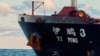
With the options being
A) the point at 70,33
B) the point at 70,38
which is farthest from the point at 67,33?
the point at 70,38

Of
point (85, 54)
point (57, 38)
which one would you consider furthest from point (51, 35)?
point (85, 54)

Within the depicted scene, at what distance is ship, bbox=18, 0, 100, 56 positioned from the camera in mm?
33844

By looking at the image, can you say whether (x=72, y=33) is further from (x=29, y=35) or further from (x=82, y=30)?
(x=29, y=35)

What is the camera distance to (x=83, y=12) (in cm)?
3478

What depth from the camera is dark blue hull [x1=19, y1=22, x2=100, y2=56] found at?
33812 mm

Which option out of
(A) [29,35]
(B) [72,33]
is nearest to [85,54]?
(B) [72,33]

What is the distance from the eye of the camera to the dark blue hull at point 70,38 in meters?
33.8

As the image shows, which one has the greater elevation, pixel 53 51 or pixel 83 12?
pixel 83 12

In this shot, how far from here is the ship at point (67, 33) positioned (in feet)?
111

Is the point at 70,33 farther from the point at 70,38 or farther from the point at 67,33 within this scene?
the point at 70,38

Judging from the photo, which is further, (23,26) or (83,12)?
(23,26)

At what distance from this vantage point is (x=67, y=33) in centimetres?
3412

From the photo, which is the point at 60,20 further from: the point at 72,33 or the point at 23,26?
the point at 23,26

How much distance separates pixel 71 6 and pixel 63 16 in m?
1.87
